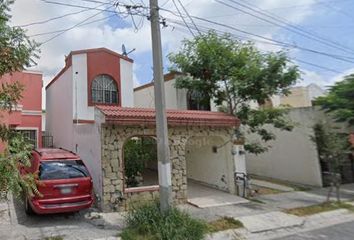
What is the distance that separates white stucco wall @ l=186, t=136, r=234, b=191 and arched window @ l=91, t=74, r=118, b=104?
5880 millimetres

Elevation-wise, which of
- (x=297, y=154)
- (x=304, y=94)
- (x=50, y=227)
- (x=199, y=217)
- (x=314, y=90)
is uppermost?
(x=314, y=90)

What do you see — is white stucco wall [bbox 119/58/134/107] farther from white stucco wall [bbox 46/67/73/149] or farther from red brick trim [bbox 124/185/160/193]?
red brick trim [bbox 124/185/160/193]

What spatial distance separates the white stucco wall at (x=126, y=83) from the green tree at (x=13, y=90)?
1446 cm

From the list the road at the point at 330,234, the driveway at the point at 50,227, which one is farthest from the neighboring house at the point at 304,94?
the driveway at the point at 50,227

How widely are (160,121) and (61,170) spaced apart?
3122 mm

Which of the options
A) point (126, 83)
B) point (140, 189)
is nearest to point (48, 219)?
point (140, 189)

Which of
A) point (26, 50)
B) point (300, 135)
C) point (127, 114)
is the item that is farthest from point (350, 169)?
point (26, 50)

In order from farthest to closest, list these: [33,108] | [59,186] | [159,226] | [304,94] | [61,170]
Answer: [304,94] < [33,108] < [61,170] < [59,186] < [159,226]

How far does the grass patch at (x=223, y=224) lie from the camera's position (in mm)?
9854

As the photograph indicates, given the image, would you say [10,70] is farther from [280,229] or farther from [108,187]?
[280,229]

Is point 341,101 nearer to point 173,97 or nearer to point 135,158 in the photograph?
point 173,97

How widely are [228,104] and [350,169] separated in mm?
9147

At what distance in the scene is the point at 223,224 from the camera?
1021 cm

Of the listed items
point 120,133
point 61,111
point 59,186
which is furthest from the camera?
point 61,111
